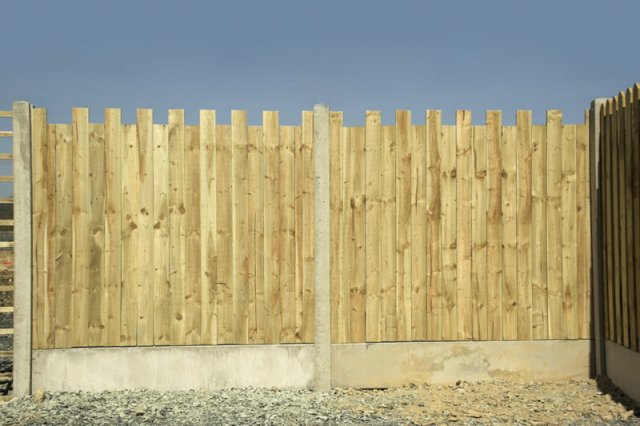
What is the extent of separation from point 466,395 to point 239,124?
140 inches

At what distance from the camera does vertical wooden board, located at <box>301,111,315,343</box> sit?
7059 mm

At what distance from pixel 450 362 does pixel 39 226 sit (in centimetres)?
444

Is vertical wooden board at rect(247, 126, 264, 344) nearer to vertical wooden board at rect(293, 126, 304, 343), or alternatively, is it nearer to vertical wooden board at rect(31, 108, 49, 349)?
vertical wooden board at rect(293, 126, 304, 343)

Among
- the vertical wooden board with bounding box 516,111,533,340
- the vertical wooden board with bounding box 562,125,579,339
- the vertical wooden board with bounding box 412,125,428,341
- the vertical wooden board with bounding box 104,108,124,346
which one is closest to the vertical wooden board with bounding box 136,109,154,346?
the vertical wooden board with bounding box 104,108,124,346

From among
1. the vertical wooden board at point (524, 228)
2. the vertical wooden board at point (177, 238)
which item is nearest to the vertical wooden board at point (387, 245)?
the vertical wooden board at point (524, 228)

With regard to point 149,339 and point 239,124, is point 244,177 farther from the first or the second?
point 149,339

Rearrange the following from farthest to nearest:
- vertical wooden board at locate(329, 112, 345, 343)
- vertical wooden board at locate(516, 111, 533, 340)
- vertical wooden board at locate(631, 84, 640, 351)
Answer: vertical wooden board at locate(516, 111, 533, 340) < vertical wooden board at locate(329, 112, 345, 343) < vertical wooden board at locate(631, 84, 640, 351)

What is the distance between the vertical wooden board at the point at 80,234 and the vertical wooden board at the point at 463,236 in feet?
12.5

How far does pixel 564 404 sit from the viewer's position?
6.73 m

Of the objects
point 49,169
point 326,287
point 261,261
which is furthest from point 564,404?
point 49,169

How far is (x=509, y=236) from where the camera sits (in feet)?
23.9

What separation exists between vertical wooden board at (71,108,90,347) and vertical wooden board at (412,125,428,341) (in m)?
3.32

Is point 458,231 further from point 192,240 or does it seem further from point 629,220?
point 192,240

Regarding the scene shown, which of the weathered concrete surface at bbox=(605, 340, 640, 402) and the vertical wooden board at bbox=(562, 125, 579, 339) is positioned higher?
the vertical wooden board at bbox=(562, 125, 579, 339)
